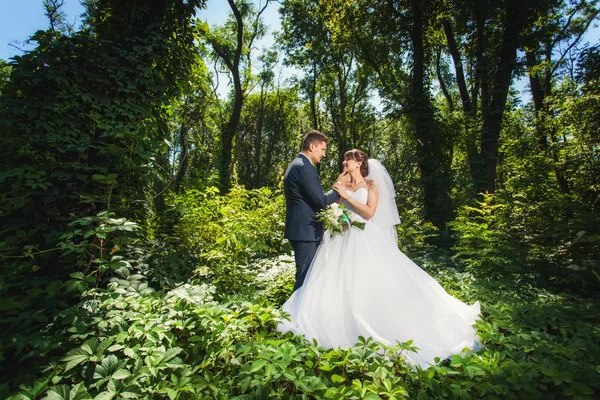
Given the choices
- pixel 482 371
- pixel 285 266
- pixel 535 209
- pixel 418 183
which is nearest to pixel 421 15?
pixel 418 183

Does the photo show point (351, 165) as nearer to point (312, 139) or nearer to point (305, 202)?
point (312, 139)

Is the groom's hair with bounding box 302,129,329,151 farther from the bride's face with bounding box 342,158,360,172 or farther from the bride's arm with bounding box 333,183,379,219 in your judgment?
the bride's arm with bounding box 333,183,379,219

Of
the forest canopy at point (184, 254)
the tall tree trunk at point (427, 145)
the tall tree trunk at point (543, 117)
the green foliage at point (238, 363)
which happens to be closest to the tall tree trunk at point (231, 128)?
the forest canopy at point (184, 254)

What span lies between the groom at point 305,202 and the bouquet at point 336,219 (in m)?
0.11

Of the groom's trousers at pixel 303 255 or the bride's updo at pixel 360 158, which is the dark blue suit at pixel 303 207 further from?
the bride's updo at pixel 360 158

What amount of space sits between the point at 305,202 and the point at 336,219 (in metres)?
0.45

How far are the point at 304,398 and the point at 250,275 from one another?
279 cm

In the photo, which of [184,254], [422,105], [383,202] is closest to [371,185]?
[383,202]

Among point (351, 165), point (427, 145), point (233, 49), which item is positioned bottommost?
point (351, 165)

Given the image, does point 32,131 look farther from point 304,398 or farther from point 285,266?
point 285,266

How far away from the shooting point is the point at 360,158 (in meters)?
4.16

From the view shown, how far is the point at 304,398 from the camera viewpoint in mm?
1979

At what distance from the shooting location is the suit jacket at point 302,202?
367 cm

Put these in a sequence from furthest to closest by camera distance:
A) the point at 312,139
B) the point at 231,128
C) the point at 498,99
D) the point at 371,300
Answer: the point at 231,128, the point at 498,99, the point at 312,139, the point at 371,300
